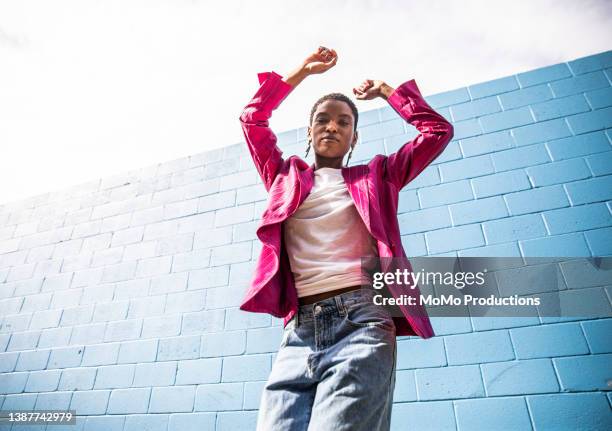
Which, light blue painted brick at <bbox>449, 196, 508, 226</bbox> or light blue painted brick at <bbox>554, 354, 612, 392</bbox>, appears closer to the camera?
light blue painted brick at <bbox>554, 354, 612, 392</bbox>

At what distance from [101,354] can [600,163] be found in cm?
282

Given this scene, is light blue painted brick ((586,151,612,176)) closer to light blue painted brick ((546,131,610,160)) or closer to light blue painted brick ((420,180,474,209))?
light blue painted brick ((546,131,610,160))

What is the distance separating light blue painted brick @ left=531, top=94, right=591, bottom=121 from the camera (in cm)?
196

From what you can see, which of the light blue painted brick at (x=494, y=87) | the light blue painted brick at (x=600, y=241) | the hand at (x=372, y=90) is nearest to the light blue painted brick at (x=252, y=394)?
the hand at (x=372, y=90)

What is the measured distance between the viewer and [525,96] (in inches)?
82.5

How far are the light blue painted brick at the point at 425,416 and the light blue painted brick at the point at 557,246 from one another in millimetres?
773

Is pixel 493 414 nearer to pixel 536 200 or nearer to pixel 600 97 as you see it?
pixel 536 200

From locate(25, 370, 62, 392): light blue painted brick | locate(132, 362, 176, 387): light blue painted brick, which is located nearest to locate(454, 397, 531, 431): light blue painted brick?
locate(132, 362, 176, 387): light blue painted brick

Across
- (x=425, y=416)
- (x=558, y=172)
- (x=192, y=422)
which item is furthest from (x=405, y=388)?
(x=558, y=172)

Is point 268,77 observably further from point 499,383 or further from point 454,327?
point 499,383

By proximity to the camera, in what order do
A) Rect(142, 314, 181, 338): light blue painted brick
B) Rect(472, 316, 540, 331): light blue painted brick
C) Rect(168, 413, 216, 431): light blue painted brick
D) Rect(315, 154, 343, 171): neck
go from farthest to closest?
Rect(142, 314, 181, 338): light blue painted brick → Rect(168, 413, 216, 431): light blue painted brick → Rect(472, 316, 540, 331): light blue painted brick → Rect(315, 154, 343, 171): neck

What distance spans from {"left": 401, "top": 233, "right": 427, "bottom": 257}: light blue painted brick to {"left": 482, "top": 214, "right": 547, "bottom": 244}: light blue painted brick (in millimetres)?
292

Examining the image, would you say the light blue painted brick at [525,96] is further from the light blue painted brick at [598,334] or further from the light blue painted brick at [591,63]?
the light blue painted brick at [598,334]

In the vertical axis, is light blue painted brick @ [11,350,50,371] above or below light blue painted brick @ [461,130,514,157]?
below
